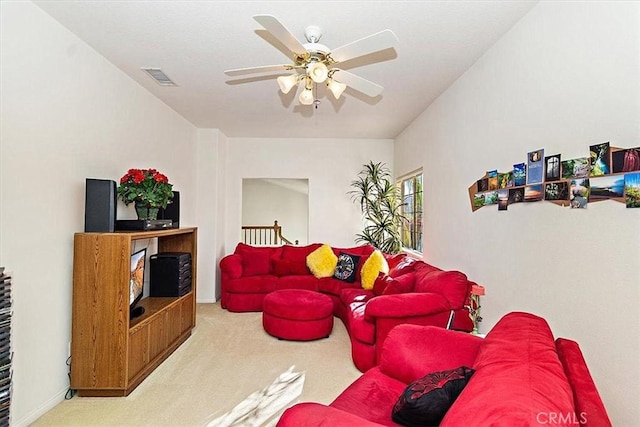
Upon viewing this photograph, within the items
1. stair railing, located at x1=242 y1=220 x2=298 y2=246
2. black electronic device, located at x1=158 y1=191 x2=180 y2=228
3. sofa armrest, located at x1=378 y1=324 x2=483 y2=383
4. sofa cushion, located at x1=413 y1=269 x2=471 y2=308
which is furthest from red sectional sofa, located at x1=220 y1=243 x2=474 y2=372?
stair railing, located at x1=242 y1=220 x2=298 y2=246

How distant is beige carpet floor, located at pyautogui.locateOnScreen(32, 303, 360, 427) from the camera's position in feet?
8.17

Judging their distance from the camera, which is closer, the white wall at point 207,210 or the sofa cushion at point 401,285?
the sofa cushion at point 401,285

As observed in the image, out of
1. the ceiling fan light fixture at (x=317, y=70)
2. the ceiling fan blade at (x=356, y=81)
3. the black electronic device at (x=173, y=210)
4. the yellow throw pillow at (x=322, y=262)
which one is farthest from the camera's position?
the yellow throw pillow at (x=322, y=262)

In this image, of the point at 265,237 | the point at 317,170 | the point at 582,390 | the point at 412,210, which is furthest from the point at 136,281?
the point at 265,237

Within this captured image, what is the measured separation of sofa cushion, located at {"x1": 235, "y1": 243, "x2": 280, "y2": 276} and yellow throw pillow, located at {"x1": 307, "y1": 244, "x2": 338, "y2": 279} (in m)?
0.69

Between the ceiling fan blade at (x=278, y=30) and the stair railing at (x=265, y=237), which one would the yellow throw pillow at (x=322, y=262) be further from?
the ceiling fan blade at (x=278, y=30)

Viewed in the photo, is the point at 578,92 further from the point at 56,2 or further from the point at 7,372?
the point at 7,372

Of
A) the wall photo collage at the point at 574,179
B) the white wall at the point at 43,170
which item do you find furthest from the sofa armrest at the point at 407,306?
the white wall at the point at 43,170

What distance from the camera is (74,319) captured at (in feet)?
8.91

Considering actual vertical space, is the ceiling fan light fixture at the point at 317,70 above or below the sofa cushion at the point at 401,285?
above

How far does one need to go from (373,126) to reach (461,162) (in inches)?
89.7

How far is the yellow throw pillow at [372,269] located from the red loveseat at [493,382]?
2.43 metres

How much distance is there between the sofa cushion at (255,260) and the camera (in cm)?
555

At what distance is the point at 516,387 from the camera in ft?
3.19
